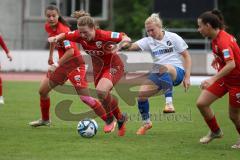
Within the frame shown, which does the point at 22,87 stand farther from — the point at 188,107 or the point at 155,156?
the point at 155,156

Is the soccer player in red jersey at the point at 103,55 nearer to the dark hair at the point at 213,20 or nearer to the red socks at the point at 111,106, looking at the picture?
the red socks at the point at 111,106

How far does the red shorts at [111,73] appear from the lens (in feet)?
32.1

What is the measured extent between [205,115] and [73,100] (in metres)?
7.97

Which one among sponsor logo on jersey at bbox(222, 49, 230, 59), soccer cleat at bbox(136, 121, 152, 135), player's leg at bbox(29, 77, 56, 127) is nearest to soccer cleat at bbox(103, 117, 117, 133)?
soccer cleat at bbox(136, 121, 152, 135)

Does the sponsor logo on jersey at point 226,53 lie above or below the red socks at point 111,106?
above

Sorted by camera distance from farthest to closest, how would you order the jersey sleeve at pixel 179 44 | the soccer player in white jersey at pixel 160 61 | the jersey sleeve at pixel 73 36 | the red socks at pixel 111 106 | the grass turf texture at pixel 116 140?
1. the jersey sleeve at pixel 179 44
2. the soccer player in white jersey at pixel 160 61
3. the red socks at pixel 111 106
4. the jersey sleeve at pixel 73 36
5. the grass turf texture at pixel 116 140

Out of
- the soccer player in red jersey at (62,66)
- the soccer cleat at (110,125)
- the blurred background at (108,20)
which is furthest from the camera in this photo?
the blurred background at (108,20)

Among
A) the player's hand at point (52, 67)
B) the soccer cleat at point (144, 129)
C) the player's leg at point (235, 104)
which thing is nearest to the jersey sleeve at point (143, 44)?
the soccer cleat at point (144, 129)

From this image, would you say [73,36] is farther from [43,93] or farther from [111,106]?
[43,93]

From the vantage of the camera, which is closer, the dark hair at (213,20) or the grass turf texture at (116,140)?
the grass turf texture at (116,140)

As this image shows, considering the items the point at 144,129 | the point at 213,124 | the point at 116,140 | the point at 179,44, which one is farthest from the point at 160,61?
the point at 213,124

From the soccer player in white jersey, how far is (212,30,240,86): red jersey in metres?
1.32

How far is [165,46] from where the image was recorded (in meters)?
10.9

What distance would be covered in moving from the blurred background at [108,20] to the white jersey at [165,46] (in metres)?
16.4
